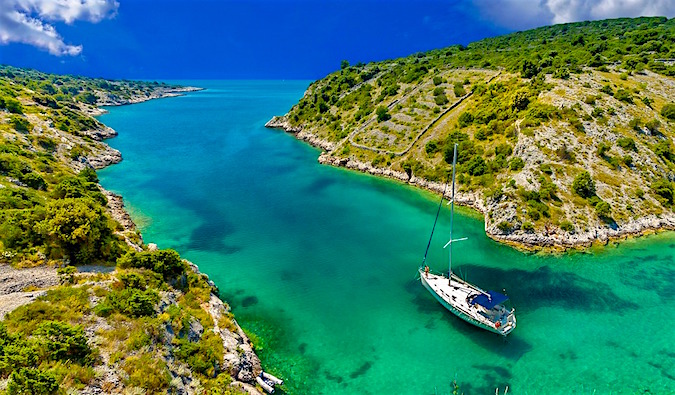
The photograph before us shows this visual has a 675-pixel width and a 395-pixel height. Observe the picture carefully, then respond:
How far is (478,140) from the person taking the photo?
7406cm

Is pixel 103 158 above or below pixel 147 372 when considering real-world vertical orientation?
above

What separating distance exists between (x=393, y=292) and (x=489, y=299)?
10347mm

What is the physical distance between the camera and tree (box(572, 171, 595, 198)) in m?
54.8

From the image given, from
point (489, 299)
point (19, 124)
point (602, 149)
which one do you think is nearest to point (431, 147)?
point (602, 149)

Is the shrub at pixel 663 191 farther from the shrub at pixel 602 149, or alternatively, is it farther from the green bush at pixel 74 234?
the green bush at pixel 74 234

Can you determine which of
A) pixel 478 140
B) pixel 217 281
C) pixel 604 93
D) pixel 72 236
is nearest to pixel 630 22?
pixel 604 93

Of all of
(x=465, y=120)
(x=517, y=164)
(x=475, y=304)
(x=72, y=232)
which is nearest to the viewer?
(x=72, y=232)

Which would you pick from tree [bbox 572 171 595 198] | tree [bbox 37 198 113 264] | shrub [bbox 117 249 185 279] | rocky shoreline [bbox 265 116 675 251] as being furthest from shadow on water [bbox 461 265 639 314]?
tree [bbox 37 198 113 264]

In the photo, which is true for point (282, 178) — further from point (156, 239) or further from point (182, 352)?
point (182, 352)

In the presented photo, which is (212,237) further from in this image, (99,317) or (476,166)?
(476,166)

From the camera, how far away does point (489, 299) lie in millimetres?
33094

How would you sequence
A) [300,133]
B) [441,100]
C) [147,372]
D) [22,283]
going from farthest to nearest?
[300,133] < [441,100] < [22,283] < [147,372]

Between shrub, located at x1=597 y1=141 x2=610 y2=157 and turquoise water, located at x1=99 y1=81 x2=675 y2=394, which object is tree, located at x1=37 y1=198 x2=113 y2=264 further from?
shrub, located at x1=597 y1=141 x2=610 y2=157

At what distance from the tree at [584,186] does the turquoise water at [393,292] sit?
920cm
